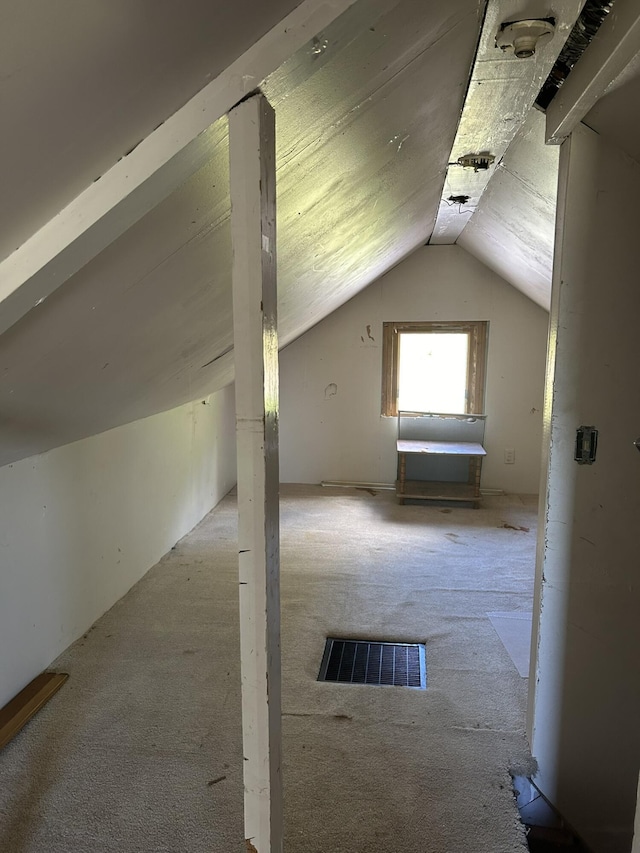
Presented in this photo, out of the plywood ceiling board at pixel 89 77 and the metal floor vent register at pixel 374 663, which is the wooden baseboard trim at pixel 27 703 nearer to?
the metal floor vent register at pixel 374 663

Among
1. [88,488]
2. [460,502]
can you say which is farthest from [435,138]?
[460,502]

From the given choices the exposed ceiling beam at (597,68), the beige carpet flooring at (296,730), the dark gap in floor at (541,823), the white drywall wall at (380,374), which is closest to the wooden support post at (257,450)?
the beige carpet flooring at (296,730)

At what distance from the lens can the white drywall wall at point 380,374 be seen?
4.13 metres

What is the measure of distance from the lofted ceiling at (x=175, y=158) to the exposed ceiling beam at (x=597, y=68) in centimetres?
6

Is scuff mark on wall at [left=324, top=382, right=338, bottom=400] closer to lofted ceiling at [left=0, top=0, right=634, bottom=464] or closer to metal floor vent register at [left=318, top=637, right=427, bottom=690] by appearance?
lofted ceiling at [left=0, top=0, right=634, bottom=464]

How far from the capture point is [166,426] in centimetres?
298

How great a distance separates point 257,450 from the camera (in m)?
0.76

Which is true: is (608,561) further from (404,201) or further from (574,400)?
(404,201)

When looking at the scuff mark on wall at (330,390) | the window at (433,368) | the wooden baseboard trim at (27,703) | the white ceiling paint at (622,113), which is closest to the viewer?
the white ceiling paint at (622,113)

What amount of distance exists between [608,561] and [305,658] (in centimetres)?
117

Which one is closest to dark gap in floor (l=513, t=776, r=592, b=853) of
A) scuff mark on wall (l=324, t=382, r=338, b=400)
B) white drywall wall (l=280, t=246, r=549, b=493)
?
white drywall wall (l=280, t=246, r=549, b=493)

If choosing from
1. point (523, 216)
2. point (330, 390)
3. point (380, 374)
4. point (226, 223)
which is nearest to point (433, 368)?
point (380, 374)

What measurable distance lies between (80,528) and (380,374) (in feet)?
9.33

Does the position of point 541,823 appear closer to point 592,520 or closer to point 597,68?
point 592,520
